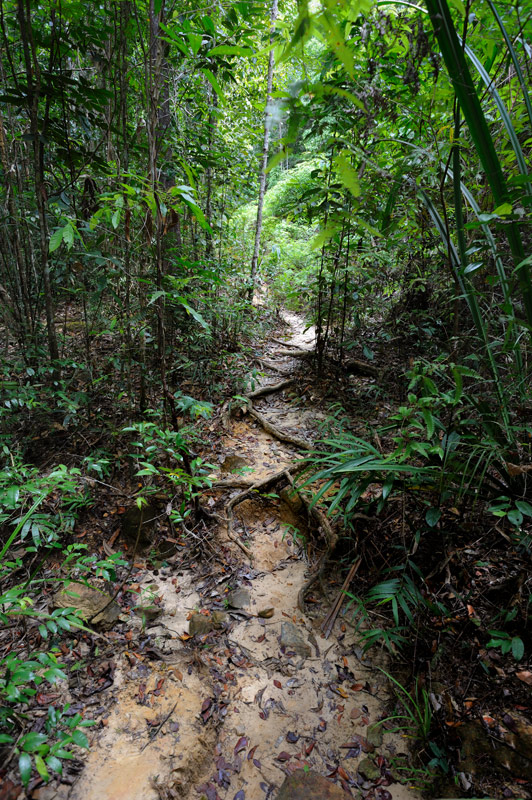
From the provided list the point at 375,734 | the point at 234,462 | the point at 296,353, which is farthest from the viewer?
the point at 296,353

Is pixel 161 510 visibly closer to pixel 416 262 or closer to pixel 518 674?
pixel 518 674

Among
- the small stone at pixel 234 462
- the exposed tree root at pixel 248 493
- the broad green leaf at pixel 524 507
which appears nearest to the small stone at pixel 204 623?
the exposed tree root at pixel 248 493

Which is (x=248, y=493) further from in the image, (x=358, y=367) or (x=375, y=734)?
(x=358, y=367)

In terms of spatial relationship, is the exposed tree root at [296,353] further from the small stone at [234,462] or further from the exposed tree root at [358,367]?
the small stone at [234,462]

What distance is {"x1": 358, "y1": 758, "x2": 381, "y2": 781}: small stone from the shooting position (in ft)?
5.93

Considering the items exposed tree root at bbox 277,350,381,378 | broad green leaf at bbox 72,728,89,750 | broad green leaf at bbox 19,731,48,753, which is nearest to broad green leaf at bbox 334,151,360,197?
broad green leaf at bbox 19,731,48,753

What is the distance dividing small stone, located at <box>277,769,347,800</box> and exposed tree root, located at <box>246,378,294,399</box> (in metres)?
3.49

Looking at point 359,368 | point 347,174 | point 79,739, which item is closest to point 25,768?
point 79,739

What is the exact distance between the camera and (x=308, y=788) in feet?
5.76

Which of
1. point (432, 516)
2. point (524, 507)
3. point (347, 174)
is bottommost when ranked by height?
point (432, 516)

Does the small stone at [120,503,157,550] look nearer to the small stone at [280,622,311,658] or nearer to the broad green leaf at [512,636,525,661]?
the small stone at [280,622,311,658]

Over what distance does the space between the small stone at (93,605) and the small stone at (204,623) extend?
1.61 ft

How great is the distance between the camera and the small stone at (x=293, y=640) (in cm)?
239

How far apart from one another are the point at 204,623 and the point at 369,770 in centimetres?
117
